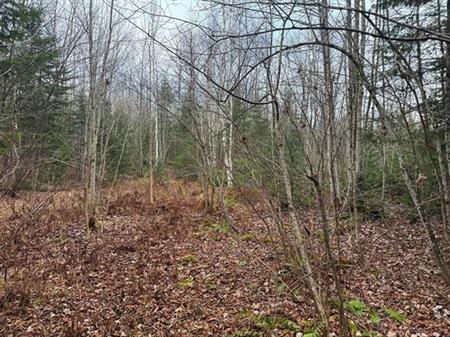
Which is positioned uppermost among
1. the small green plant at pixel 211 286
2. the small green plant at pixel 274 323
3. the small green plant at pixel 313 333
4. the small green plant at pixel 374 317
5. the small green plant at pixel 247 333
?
the small green plant at pixel 313 333

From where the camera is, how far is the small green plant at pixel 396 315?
3.51 m

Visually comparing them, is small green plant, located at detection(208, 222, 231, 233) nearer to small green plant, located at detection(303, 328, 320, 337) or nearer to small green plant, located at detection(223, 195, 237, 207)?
small green plant, located at detection(223, 195, 237, 207)

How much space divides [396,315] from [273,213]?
1931 mm

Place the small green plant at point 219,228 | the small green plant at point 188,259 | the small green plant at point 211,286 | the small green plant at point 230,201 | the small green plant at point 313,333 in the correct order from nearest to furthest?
the small green plant at point 313,333 → the small green plant at point 211,286 → the small green plant at point 188,259 → the small green plant at point 219,228 → the small green plant at point 230,201

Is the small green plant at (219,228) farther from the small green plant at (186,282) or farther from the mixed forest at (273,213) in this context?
the small green plant at (186,282)

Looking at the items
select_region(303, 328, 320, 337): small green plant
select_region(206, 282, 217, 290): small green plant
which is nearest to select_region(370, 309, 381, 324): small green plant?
select_region(303, 328, 320, 337): small green plant

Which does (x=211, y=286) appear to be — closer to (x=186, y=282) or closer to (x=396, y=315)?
(x=186, y=282)

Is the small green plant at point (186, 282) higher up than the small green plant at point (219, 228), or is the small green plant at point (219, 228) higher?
the small green plant at point (219, 228)

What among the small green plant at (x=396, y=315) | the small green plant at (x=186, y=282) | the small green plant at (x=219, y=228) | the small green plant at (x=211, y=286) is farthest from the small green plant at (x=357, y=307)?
the small green plant at (x=219, y=228)

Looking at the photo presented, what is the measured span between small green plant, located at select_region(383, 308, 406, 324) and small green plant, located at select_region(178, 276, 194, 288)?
2.40 m

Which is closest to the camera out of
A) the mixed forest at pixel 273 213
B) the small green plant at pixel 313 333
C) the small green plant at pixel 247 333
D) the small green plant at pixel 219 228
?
the mixed forest at pixel 273 213

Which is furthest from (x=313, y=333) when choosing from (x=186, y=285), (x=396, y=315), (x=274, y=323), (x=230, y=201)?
(x=230, y=201)

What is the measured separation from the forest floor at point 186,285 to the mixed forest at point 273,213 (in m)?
0.03

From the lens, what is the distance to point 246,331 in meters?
3.34
